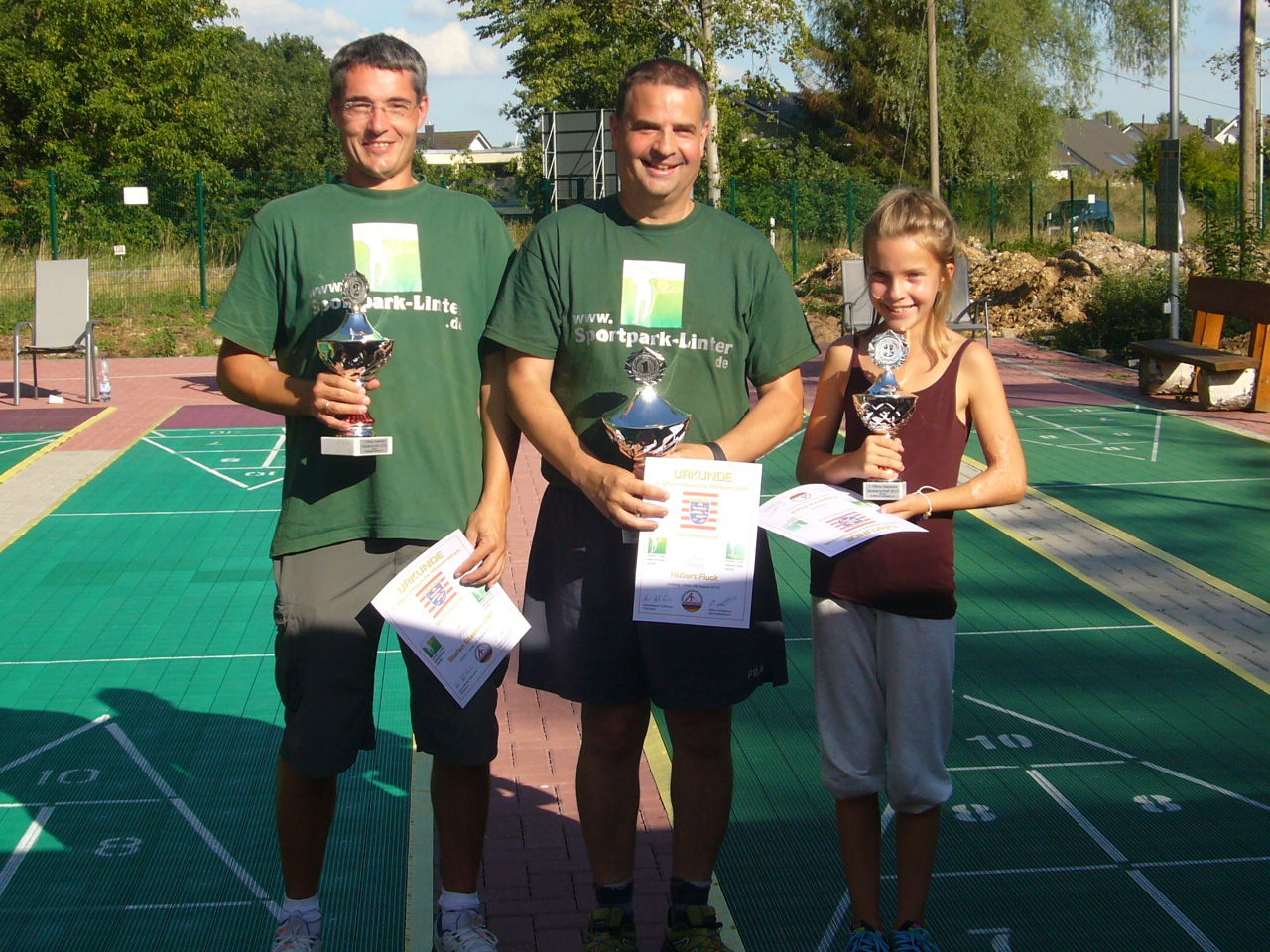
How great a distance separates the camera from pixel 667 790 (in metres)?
4.30

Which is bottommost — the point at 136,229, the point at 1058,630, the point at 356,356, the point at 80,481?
the point at 1058,630

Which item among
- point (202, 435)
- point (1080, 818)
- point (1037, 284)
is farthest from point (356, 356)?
point (1037, 284)

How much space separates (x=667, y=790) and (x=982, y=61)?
39060 millimetres

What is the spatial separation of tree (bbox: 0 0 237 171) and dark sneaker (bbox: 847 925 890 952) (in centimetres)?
3372

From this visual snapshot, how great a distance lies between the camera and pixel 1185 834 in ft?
12.9

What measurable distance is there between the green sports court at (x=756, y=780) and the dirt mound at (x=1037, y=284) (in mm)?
13858

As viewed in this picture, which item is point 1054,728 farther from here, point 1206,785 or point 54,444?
point 54,444

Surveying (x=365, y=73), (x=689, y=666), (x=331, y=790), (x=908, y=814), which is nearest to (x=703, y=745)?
(x=689, y=666)

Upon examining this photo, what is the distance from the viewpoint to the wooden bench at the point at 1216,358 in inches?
494

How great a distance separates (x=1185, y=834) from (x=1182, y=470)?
260 inches

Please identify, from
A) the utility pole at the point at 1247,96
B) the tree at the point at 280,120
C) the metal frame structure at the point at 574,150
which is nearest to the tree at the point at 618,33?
the metal frame structure at the point at 574,150

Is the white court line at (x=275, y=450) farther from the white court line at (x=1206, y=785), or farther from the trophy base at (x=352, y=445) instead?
the trophy base at (x=352, y=445)

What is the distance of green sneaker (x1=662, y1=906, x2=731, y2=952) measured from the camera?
2.99 metres

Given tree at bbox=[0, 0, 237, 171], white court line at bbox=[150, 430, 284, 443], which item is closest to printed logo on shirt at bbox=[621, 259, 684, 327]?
white court line at bbox=[150, 430, 284, 443]
